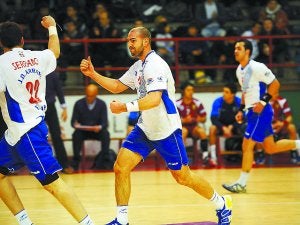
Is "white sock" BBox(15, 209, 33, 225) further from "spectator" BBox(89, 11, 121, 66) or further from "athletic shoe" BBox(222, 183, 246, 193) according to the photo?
"spectator" BBox(89, 11, 121, 66)

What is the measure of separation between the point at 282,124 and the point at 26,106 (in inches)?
327

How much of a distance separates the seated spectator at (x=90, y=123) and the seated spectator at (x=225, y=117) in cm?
191

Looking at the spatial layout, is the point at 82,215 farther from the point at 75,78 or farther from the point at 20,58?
the point at 75,78

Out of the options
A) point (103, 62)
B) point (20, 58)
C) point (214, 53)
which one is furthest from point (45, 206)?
point (214, 53)

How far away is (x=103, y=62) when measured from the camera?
650 inches

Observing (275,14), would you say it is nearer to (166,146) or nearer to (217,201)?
(217,201)

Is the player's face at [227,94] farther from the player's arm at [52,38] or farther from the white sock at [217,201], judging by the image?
the player's arm at [52,38]

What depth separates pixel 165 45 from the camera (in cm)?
1681

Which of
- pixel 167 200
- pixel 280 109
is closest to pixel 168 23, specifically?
pixel 280 109

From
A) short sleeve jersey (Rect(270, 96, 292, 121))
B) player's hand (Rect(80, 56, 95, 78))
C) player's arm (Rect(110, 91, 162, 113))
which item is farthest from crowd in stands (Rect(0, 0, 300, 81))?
player's arm (Rect(110, 91, 162, 113))

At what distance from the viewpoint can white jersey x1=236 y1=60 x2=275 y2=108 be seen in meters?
11.4

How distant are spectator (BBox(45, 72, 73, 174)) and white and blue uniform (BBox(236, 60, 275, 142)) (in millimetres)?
3814

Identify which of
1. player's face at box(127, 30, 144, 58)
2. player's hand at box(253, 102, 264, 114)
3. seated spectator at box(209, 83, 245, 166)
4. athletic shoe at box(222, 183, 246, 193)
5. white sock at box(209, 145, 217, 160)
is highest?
player's face at box(127, 30, 144, 58)

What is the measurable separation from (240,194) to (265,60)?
6.06 metres
